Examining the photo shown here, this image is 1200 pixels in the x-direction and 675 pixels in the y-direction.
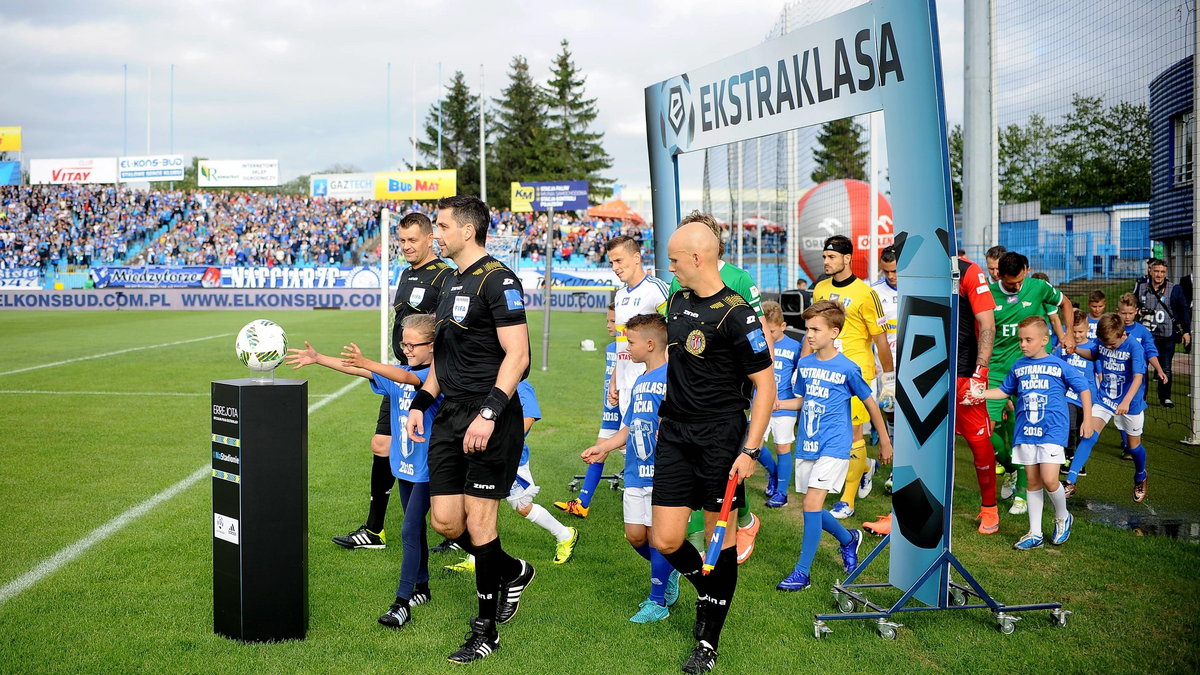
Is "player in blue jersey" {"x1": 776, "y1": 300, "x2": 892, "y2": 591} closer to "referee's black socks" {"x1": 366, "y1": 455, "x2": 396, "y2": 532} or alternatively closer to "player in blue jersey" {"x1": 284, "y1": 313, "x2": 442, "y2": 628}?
"player in blue jersey" {"x1": 284, "y1": 313, "x2": 442, "y2": 628}

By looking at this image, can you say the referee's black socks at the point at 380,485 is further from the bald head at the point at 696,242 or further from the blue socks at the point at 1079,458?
the blue socks at the point at 1079,458

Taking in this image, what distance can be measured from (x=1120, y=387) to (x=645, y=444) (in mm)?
5853

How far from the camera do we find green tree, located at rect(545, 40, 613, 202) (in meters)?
68.6

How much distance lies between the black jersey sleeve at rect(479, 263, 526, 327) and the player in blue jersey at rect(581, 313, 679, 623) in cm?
74

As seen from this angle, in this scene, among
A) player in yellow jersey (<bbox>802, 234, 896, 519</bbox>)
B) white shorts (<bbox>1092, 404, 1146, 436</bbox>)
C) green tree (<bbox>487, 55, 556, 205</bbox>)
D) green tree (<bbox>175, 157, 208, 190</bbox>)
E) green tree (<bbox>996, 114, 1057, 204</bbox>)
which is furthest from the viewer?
green tree (<bbox>175, 157, 208, 190</bbox>)

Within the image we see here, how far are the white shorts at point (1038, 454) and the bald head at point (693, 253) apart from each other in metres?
3.24

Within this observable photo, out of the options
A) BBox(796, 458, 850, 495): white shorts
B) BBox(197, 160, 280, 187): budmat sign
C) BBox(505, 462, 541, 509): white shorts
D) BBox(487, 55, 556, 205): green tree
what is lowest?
BBox(505, 462, 541, 509): white shorts

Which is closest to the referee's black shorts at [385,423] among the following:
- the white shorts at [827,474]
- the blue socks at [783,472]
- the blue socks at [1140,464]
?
the white shorts at [827,474]

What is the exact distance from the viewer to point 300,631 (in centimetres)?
424

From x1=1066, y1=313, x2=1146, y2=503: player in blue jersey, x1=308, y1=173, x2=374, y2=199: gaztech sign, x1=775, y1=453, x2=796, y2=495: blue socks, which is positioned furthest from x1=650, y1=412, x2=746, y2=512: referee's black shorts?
x1=308, y1=173, x2=374, y2=199: gaztech sign

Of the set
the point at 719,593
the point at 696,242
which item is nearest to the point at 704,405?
the point at 696,242

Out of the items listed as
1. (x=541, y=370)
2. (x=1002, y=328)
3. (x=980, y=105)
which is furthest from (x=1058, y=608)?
(x=541, y=370)

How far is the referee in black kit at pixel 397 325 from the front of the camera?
18.6 ft

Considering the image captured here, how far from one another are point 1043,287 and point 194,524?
23.3ft
